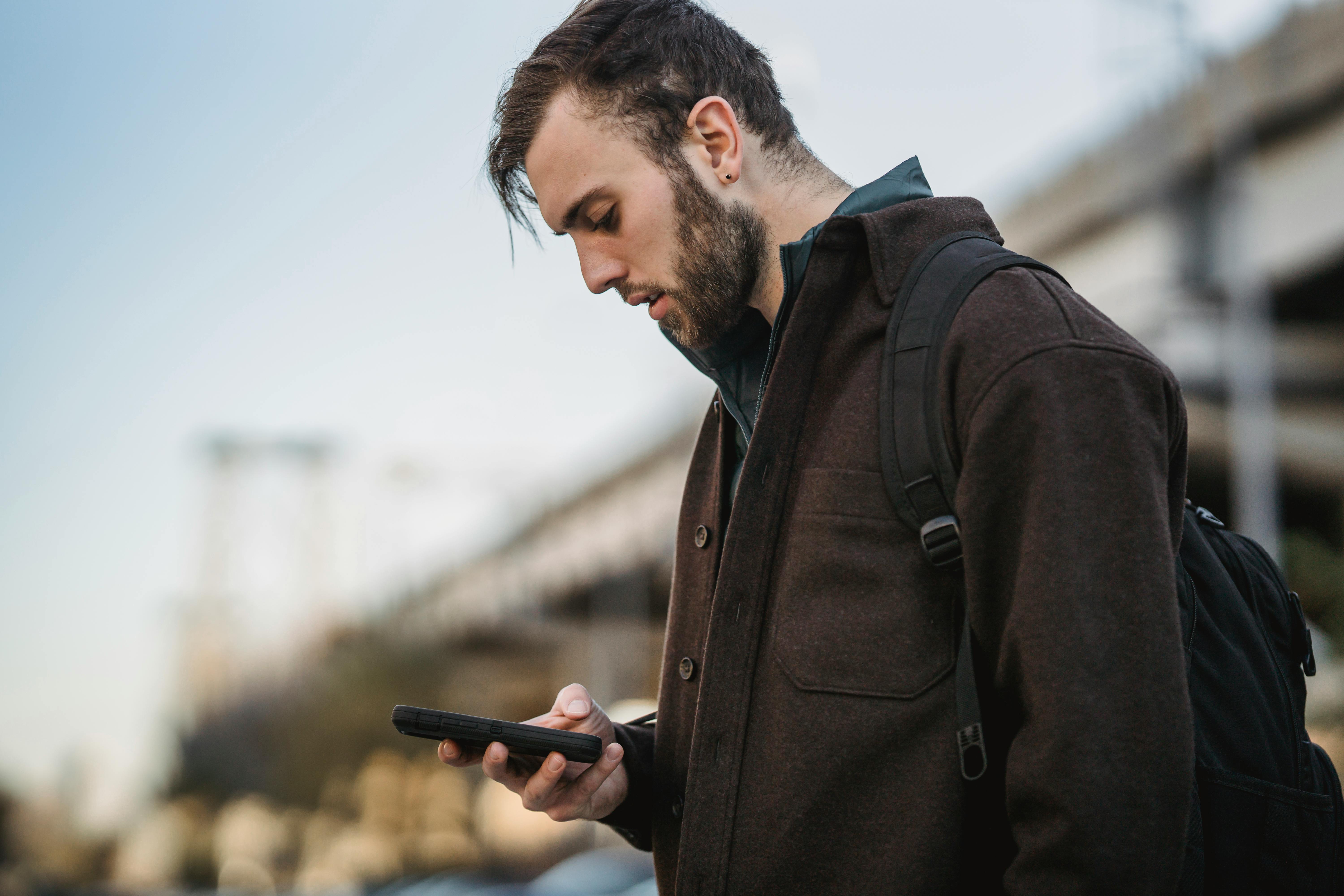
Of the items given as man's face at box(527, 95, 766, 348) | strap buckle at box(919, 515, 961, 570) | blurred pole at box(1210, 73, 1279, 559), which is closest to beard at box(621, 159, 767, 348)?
man's face at box(527, 95, 766, 348)

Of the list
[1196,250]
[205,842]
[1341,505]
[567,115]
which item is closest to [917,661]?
[567,115]

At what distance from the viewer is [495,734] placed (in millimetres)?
1930

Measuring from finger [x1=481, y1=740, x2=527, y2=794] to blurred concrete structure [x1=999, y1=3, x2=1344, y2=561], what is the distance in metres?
15.1

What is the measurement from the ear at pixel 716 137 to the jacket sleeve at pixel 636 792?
3.85ft

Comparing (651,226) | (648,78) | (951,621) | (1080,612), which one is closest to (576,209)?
(651,226)

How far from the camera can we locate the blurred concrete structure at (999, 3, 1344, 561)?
14.8 m

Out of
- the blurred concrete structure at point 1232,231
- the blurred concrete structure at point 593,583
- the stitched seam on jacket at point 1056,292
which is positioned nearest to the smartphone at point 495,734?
the stitched seam on jacket at point 1056,292

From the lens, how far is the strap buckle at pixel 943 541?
62.4 inches

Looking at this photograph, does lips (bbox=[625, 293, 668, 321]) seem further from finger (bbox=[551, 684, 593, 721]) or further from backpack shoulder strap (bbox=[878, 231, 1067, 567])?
finger (bbox=[551, 684, 593, 721])

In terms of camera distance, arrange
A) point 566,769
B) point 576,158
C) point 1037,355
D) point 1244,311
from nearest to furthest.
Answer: point 1037,355
point 566,769
point 576,158
point 1244,311

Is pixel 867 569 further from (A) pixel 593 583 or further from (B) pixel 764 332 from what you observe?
(A) pixel 593 583

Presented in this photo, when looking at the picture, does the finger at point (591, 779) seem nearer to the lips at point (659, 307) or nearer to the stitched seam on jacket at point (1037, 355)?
the lips at point (659, 307)

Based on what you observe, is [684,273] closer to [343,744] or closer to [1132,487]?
[1132,487]

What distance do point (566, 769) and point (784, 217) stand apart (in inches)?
45.6
